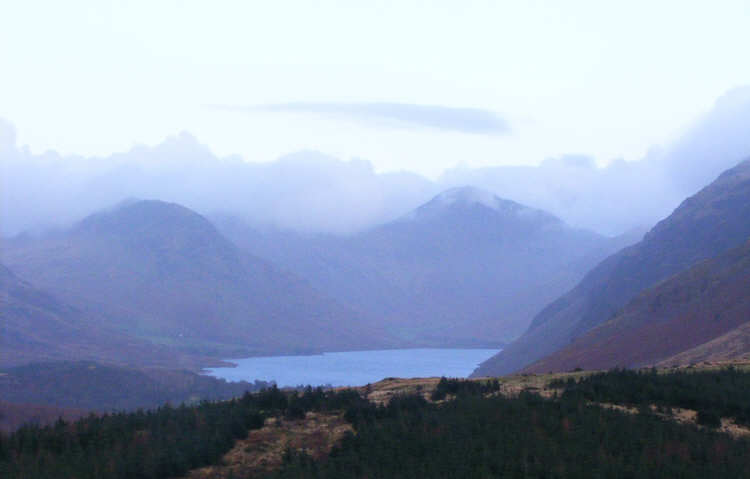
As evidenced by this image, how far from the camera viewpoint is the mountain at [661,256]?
149 m

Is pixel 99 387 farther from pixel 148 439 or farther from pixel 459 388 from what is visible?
pixel 148 439

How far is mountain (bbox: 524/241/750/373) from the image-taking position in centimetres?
9262

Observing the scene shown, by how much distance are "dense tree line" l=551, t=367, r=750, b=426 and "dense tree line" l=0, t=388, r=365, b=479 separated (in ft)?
23.8

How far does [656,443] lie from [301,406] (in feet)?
35.7

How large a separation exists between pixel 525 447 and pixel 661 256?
154888 millimetres

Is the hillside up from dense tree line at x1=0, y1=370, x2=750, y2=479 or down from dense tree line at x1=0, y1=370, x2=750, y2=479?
up

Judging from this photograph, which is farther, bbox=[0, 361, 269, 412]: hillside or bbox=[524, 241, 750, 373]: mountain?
bbox=[0, 361, 269, 412]: hillside

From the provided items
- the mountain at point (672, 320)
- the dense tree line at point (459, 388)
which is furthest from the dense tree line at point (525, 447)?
the mountain at point (672, 320)

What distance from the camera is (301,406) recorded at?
85.9 feet

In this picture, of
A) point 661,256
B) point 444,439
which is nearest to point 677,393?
point 444,439

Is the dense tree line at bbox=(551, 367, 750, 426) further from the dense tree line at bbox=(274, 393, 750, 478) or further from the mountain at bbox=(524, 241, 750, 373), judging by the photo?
the mountain at bbox=(524, 241, 750, 373)

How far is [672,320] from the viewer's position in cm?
10256

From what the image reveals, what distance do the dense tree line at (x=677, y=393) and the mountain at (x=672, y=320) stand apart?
58730 millimetres

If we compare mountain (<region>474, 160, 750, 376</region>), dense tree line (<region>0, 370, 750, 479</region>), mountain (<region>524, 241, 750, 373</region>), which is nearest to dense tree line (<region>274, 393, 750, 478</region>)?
dense tree line (<region>0, 370, 750, 479</region>)
